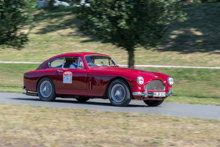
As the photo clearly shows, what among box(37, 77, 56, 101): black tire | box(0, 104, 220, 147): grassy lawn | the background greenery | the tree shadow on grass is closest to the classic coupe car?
box(37, 77, 56, 101): black tire

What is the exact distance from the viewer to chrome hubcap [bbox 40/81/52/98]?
12984 mm

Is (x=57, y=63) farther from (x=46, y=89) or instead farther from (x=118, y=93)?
(x=118, y=93)

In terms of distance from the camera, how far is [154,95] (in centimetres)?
1134

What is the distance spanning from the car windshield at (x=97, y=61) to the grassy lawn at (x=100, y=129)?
9.28 feet

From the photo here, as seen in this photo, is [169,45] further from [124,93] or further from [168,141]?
[168,141]

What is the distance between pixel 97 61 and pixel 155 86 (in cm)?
211

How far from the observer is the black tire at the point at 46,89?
1288cm

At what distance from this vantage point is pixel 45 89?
13070mm

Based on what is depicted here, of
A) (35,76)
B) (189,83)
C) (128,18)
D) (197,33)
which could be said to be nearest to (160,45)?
(197,33)

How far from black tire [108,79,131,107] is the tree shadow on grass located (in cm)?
1714

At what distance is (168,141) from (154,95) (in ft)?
16.3

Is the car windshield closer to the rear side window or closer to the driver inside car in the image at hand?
the driver inside car

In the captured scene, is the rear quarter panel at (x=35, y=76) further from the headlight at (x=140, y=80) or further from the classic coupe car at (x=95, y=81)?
the headlight at (x=140, y=80)

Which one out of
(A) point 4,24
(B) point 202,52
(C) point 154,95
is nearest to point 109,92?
(C) point 154,95
